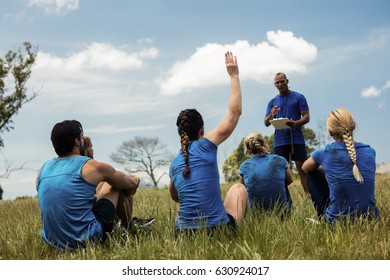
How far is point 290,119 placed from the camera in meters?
8.62

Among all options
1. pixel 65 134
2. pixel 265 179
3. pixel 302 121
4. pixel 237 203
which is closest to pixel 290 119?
pixel 302 121

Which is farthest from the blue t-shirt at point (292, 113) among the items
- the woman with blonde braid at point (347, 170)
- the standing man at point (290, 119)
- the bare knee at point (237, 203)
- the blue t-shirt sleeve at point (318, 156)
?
the bare knee at point (237, 203)

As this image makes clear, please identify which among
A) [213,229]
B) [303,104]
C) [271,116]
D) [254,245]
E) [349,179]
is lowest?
[254,245]

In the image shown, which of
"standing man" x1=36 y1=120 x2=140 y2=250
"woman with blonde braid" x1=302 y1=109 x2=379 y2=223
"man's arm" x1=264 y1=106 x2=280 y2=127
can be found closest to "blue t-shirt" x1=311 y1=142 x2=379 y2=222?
"woman with blonde braid" x1=302 y1=109 x2=379 y2=223

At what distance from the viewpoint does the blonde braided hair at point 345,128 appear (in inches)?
182

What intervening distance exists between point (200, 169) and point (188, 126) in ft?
1.33

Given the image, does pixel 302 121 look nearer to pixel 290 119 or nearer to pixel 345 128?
pixel 290 119

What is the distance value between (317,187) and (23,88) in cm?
1990

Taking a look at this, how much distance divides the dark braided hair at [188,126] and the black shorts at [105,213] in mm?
950

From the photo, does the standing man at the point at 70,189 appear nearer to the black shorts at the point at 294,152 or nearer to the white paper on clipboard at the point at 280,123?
the white paper on clipboard at the point at 280,123

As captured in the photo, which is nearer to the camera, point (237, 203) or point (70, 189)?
point (70, 189)

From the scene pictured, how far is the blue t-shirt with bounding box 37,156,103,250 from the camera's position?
14.6ft

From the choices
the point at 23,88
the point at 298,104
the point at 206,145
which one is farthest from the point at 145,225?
the point at 23,88

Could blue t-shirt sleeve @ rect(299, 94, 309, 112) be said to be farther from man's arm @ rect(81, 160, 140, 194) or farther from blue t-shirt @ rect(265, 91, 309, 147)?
man's arm @ rect(81, 160, 140, 194)
